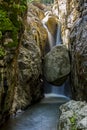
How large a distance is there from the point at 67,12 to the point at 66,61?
8.86 meters

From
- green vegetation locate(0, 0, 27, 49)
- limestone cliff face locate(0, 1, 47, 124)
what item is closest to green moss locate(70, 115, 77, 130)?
limestone cliff face locate(0, 1, 47, 124)

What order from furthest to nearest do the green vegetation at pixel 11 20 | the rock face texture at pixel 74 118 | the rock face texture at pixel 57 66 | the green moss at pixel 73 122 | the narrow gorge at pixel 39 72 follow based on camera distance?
the rock face texture at pixel 57 66 → the narrow gorge at pixel 39 72 → the green vegetation at pixel 11 20 → the green moss at pixel 73 122 → the rock face texture at pixel 74 118

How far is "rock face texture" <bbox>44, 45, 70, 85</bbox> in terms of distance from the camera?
1755 cm

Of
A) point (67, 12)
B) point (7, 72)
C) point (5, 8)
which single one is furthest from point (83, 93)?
point (67, 12)

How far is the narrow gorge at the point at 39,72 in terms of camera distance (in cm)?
987

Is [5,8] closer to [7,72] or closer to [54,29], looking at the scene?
[7,72]

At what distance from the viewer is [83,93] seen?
38.4 feet

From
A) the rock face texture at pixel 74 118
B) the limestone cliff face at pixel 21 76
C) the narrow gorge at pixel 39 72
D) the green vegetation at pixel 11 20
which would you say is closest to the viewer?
the rock face texture at pixel 74 118

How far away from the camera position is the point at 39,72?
18.1 m

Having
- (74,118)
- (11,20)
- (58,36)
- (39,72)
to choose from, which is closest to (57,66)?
(39,72)

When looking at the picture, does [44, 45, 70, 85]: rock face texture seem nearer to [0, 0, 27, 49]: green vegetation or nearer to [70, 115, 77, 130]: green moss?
[0, 0, 27, 49]: green vegetation

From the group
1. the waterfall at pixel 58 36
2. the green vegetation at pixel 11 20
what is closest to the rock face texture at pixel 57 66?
the waterfall at pixel 58 36

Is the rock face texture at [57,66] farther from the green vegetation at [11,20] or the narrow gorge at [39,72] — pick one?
the green vegetation at [11,20]

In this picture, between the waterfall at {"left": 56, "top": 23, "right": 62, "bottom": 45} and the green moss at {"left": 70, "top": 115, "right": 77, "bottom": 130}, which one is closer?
the green moss at {"left": 70, "top": 115, "right": 77, "bottom": 130}
